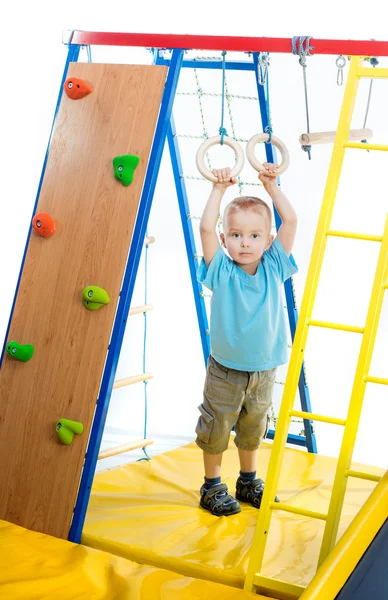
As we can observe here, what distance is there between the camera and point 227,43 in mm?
3203

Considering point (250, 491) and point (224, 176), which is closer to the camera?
point (224, 176)

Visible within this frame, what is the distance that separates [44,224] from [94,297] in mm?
387

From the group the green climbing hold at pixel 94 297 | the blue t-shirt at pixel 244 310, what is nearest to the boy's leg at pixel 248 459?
the blue t-shirt at pixel 244 310

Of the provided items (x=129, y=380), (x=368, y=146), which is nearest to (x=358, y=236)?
(x=368, y=146)

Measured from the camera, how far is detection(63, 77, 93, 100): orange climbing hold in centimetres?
345

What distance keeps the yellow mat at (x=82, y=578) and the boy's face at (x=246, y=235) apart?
1275 millimetres

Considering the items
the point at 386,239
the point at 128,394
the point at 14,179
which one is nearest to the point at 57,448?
the point at 386,239

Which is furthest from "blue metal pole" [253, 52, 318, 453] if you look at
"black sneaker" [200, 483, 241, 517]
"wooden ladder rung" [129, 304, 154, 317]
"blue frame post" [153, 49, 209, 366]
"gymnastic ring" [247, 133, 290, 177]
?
"black sneaker" [200, 483, 241, 517]

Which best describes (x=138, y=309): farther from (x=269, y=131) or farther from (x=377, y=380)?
(x=377, y=380)

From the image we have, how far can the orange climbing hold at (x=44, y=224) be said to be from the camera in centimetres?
340

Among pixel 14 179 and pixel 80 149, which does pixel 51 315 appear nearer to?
pixel 80 149

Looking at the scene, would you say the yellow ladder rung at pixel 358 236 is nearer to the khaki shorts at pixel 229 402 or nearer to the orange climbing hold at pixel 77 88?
the khaki shorts at pixel 229 402

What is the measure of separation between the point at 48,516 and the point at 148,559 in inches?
17.1

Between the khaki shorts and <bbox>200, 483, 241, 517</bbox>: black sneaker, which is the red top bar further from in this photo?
<bbox>200, 483, 241, 517</bbox>: black sneaker
